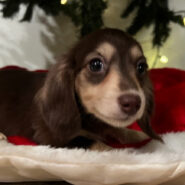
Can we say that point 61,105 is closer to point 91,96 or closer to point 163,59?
point 91,96

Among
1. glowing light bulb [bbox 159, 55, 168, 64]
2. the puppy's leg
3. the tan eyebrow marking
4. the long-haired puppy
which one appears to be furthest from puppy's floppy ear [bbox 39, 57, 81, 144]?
glowing light bulb [bbox 159, 55, 168, 64]

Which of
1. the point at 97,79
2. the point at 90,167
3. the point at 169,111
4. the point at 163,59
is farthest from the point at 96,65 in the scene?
the point at 163,59

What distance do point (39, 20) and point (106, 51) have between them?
5.32 feet

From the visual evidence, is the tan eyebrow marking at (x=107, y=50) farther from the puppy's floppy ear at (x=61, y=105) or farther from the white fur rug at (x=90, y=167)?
the white fur rug at (x=90, y=167)

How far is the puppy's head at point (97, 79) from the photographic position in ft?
3.44

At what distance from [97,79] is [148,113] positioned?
33cm

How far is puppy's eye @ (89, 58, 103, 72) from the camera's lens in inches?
45.2

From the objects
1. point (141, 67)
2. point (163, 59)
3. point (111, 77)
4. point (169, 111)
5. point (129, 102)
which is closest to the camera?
point (129, 102)

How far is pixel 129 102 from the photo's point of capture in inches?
38.6

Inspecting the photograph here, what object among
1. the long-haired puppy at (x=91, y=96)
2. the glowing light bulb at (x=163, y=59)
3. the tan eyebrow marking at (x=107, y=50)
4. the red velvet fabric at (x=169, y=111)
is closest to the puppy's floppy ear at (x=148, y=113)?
the long-haired puppy at (x=91, y=96)

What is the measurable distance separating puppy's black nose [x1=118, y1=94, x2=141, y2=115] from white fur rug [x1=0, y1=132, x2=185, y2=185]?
147 millimetres

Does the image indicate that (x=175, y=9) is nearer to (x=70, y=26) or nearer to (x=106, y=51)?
(x=70, y=26)

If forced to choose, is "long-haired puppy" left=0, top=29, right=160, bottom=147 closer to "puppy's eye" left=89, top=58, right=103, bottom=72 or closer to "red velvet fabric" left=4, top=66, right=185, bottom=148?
"puppy's eye" left=89, top=58, right=103, bottom=72

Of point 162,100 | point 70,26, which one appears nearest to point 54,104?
point 162,100
